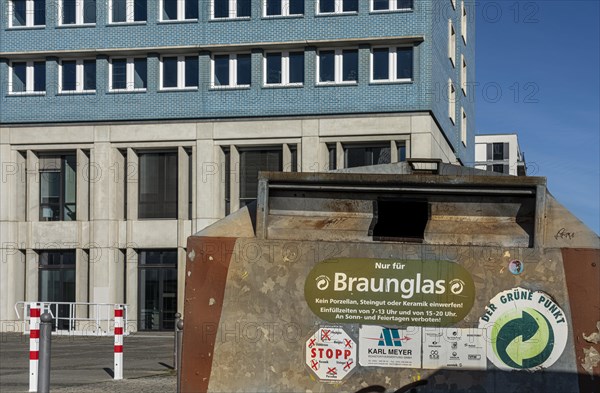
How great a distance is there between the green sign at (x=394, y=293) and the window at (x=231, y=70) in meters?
32.3

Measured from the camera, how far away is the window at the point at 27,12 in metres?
39.0

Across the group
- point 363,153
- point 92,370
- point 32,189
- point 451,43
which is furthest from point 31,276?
point 92,370

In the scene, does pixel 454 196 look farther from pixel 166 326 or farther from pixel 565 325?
pixel 166 326

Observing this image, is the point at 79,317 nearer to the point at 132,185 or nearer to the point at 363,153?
the point at 132,185

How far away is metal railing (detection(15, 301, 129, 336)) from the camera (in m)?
36.2

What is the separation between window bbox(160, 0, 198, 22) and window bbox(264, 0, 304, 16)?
2.87 m

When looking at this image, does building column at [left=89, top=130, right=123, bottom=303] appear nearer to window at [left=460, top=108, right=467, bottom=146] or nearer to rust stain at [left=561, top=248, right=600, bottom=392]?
window at [left=460, top=108, right=467, bottom=146]

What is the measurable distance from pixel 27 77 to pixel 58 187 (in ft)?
14.9

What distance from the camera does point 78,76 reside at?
3875cm

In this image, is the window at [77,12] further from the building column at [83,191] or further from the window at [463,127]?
the window at [463,127]

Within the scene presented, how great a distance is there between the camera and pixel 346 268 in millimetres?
5641

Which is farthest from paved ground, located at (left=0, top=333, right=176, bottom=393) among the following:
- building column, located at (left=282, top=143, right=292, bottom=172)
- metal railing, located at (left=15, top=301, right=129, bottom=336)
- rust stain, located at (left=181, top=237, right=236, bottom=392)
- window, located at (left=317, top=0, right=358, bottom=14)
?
window, located at (left=317, top=0, right=358, bottom=14)

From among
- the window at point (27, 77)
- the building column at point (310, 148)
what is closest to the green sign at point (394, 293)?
the building column at point (310, 148)

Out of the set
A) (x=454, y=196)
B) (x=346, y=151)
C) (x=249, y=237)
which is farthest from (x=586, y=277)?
(x=346, y=151)
